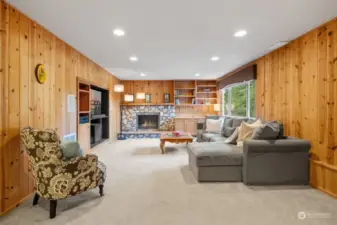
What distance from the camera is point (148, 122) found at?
8.60 m

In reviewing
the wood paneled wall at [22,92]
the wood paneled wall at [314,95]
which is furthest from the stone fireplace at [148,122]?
the wood paneled wall at [314,95]

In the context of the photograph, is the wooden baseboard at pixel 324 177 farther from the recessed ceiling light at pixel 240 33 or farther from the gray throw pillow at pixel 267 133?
the recessed ceiling light at pixel 240 33

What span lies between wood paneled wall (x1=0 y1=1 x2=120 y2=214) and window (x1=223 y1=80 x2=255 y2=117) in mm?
4658

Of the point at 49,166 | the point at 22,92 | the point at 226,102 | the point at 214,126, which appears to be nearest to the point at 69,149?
the point at 49,166

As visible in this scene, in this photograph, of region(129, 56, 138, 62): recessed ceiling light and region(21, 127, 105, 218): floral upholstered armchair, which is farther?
Result: region(129, 56, 138, 62): recessed ceiling light

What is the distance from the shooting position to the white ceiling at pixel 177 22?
2316 millimetres

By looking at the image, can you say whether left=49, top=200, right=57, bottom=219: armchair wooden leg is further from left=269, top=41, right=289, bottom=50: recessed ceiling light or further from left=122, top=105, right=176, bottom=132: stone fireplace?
left=122, top=105, right=176, bottom=132: stone fireplace

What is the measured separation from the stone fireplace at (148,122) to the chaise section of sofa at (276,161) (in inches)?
228

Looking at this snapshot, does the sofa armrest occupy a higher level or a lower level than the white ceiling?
lower

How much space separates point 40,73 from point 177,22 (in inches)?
85.6

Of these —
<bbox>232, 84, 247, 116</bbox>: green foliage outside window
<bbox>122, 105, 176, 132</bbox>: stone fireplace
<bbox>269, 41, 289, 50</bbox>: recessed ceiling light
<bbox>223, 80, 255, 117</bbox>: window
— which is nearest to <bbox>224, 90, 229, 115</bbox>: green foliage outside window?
<bbox>223, 80, 255, 117</bbox>: window

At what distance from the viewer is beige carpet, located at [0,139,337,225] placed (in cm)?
212

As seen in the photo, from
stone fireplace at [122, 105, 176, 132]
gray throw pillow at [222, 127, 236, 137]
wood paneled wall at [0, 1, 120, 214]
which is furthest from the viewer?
stone fireplace at [122, 105, 176, 132]

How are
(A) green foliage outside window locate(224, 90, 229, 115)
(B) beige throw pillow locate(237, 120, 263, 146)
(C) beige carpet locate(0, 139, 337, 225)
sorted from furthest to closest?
(A) green foliage outside window locate(224, 90, 229, 115) < (B) beige throw pillow locate(237, 120, 263, 146) < (C) beige carpet locate(0, 139, 337, 225)
